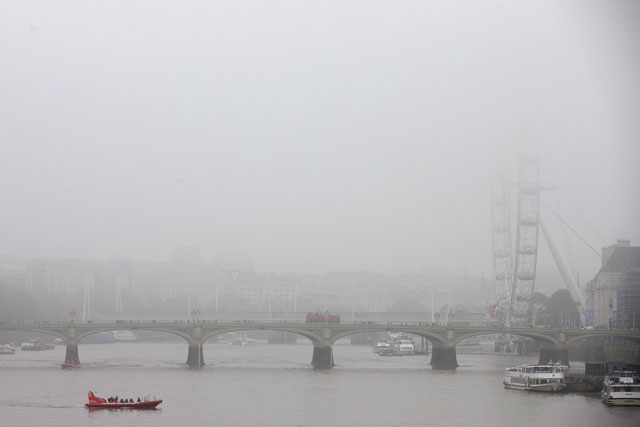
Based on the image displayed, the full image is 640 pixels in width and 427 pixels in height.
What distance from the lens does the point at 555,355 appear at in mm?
70375

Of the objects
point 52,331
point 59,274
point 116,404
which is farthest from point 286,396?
point 59,274

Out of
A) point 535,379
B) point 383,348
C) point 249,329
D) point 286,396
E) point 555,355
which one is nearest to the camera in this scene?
point 286,396

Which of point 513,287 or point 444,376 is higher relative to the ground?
point 513,287

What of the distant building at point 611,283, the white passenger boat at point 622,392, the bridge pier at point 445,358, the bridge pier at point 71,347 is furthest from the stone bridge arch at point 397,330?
the white passenger boat at point 622,392

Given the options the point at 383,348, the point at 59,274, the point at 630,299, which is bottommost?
the point at 383,348

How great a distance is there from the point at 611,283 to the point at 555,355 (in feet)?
47.1

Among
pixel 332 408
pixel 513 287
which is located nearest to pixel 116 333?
pixel 513 287

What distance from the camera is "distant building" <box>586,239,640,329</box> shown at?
7828 cm

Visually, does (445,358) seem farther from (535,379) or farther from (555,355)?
(535,379)

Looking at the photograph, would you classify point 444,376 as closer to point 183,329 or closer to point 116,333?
point 183,329

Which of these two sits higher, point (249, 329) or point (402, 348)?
point (249, 329)

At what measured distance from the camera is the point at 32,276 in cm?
18412

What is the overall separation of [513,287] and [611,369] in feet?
99.3

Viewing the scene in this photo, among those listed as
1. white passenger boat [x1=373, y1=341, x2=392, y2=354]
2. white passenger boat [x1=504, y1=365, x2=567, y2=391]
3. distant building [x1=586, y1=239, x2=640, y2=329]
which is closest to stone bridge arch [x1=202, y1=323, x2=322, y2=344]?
white passenger boat [x1=504, y1=365, x2=567, y2=391]
